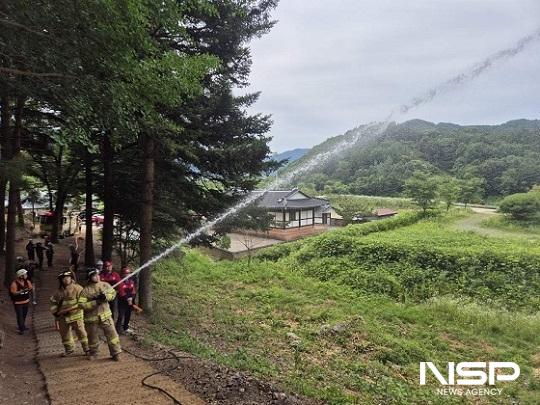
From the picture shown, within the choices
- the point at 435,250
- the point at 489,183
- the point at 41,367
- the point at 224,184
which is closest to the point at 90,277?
the point at 41,367

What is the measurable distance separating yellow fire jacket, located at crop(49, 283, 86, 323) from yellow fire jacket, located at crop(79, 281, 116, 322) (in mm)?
201

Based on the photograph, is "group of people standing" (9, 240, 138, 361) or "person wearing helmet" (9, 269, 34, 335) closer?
"group of people standing" (9, 240, 138, 361)

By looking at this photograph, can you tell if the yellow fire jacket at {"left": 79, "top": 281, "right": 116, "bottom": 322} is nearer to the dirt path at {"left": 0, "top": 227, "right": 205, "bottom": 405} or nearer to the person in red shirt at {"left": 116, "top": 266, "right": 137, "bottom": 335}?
the dirt path at {"left": 0, "top": 227, "right": 205, "bottom": 405}

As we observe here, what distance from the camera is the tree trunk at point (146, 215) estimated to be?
1113cm

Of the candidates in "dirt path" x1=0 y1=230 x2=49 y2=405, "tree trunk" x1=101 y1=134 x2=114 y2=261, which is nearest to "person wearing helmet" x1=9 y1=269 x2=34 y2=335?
"dirt path" x1=0 y1=230 x2=49 y2=405

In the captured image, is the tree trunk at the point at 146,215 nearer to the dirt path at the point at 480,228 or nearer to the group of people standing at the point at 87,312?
the group of people standing at the point at 87,312

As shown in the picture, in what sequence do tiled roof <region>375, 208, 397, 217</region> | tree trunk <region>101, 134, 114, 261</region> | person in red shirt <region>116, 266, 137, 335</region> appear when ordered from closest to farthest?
person in red shirt <region>116, 266, 137, 335</region>
tree trunk <region>101, 134, 114, 261</region>
tiled roof <region>375, 208, 397, 217</region>

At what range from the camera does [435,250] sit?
2031 centimetres

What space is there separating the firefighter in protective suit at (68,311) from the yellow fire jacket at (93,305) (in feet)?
0.66

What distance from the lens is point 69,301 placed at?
6.86 m

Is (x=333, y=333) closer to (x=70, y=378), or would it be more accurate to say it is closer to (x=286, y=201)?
(x=70, y=378)

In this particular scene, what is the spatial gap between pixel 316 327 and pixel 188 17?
981 centimetres

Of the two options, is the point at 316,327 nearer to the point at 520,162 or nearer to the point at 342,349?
the point at 342,349

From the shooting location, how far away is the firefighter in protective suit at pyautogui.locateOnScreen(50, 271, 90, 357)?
6852mm
